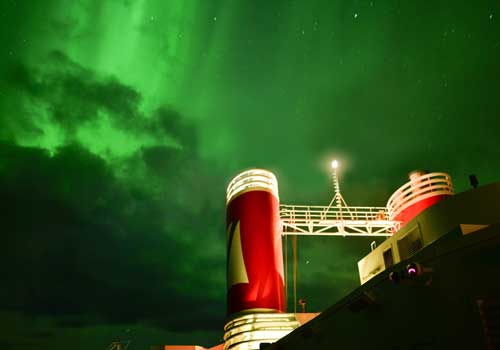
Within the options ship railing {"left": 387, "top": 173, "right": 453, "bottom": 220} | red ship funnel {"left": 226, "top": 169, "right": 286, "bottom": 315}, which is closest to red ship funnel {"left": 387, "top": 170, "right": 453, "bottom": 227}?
ship railing {"left": 387, "top": 173, "right": 453, "bottom": 220}

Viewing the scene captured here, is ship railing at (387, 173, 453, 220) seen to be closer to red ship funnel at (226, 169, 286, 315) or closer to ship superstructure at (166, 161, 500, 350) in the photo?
ship superstructure at (166, 161, 500, 350)

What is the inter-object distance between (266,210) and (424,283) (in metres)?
12.4

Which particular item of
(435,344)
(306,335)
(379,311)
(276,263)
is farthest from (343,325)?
(276,263)

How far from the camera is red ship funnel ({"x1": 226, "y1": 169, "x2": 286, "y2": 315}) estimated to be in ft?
51.4

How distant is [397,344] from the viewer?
18.6ft

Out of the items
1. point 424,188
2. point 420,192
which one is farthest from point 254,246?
point 424,188

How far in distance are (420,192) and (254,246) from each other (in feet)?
35.3

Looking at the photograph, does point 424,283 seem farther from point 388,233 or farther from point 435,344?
point 388,233

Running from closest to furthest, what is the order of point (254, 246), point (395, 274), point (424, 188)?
point (395, 274) < point (254, 246) < point (424, 188)

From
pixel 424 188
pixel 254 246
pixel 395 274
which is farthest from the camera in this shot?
pixel 424 188

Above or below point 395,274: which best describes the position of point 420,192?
above

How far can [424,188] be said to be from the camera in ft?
62.1

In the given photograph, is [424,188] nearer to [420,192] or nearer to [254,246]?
[420,192]

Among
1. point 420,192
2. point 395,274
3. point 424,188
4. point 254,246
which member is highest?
point 424,188
